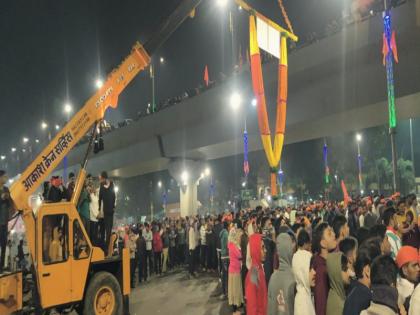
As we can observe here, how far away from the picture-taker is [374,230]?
6254 mm

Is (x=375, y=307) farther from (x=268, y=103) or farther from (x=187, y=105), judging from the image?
(x=187, y=105)

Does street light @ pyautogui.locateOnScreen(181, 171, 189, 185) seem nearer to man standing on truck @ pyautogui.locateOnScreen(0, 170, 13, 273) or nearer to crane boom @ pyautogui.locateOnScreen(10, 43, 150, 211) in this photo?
crane boom @ pyautogui.locateOnScreen(10, 43, 150, 211)

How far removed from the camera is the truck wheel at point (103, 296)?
8.76 m

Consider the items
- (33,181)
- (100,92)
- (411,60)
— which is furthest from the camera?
(411,60)

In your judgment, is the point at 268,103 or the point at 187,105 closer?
the point at 268,103

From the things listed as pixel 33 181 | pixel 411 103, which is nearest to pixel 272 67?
pixel 411 103

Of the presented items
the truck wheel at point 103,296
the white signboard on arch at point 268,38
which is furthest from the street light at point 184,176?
the truck wheel at point 103,296

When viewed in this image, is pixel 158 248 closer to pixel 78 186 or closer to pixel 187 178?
pixel 78 186

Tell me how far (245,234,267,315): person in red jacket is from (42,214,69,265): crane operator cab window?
12.3ft

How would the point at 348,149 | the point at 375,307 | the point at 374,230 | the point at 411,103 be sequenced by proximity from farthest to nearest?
the point at 348,149 → the point at 411,103 → the point at 374,230 → the point at 375,307

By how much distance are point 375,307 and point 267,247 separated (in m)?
4.22

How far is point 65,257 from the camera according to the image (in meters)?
8.40

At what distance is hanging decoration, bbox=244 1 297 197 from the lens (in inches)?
637

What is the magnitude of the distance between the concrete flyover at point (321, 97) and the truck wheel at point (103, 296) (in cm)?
1185
